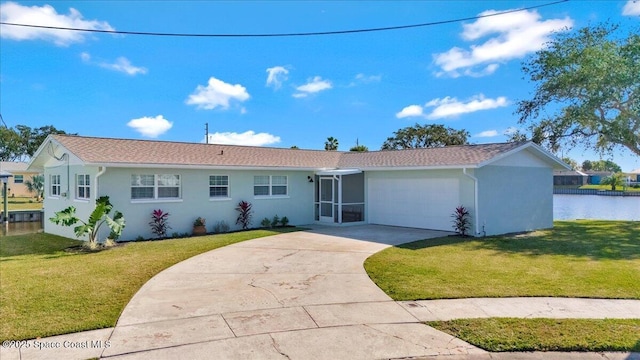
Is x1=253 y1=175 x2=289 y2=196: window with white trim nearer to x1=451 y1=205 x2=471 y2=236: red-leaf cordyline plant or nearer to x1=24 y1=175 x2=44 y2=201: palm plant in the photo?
x1=451 y1=205 x2=471 y2=236: red-leaf cordyline plant

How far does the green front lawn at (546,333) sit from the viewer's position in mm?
4781

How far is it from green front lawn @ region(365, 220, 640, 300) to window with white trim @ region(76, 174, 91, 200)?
10683 mm

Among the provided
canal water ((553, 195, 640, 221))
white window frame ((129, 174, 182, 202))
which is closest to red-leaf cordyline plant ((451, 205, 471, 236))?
white window frame ((129, 174, 182, 202))

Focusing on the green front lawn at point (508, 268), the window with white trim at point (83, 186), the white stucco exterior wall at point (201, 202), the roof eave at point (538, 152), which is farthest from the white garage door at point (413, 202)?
the window with white trim at point (83, 186)

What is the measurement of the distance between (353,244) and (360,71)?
13077 mm

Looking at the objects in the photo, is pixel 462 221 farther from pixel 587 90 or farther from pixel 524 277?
pixel 587 90

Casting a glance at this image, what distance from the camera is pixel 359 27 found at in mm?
15234

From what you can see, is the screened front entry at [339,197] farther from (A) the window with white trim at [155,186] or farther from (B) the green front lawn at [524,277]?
(A) the window with white trim at [155,186]

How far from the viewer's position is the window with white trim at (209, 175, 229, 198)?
16188mm

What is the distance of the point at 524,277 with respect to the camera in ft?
26.9

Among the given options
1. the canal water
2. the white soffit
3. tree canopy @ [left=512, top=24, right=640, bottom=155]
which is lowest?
the canal water

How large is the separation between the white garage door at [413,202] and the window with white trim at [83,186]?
1167cm

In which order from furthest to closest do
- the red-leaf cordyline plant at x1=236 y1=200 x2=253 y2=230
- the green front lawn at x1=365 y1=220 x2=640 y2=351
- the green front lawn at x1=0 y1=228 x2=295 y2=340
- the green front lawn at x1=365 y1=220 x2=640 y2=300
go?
the red-leaf cordyline plant at x1=236 y1=200 x2=253 y2=230 < the green front lawn at x1=365 y1=220 x2=640 y2=300 < the green front lawn at x1=0 y1=228 x2=295 y2=340 < the green front lawn at x1=365 y1=220 x2=640 y2=351

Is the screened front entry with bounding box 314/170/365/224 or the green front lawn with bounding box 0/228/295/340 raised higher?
the screened front entry with bounding box 314/170/365/224
